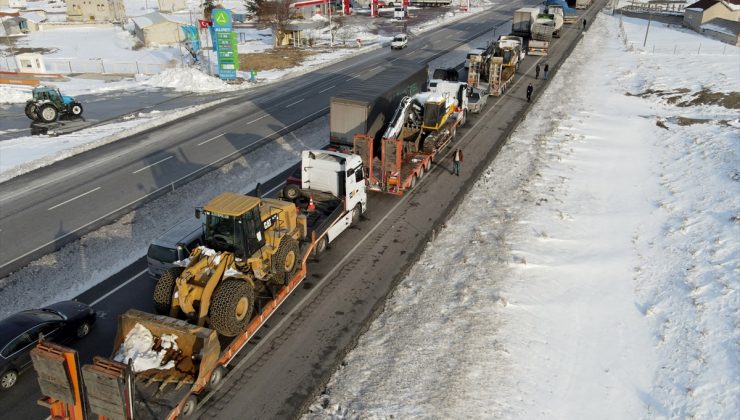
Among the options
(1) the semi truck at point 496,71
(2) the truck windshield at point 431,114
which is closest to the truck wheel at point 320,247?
(2) the truck windshield at point 431,114

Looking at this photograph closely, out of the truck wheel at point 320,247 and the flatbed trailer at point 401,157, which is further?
the flatbed trailer at point 401,157

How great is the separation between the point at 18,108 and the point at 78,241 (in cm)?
2665

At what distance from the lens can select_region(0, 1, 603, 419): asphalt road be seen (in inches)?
479

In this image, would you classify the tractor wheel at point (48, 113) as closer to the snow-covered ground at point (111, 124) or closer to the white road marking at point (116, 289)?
the snow-covered ground at point (111, 124)

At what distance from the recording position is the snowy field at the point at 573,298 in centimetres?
1231

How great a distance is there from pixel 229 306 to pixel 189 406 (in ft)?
7.82

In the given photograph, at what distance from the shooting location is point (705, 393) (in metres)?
12.5

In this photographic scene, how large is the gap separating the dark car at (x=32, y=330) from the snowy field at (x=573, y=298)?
7.32 meters

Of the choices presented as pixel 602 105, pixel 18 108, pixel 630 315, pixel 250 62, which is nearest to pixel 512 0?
pixel 250 62

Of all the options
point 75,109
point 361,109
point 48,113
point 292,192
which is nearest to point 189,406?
point 292,192

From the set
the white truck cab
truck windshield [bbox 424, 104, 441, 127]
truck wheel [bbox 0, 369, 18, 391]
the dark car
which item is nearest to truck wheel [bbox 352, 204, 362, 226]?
truck windshield [bbox 424, 104, 441, 127]

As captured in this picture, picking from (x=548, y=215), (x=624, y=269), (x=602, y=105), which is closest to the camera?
(x=624, y=269)

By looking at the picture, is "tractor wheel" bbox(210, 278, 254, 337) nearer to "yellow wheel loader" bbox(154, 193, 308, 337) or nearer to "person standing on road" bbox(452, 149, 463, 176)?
"yellow wheel loader" bbox(154, 193, 308, 337)

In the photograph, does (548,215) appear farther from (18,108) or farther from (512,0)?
(512,0)
